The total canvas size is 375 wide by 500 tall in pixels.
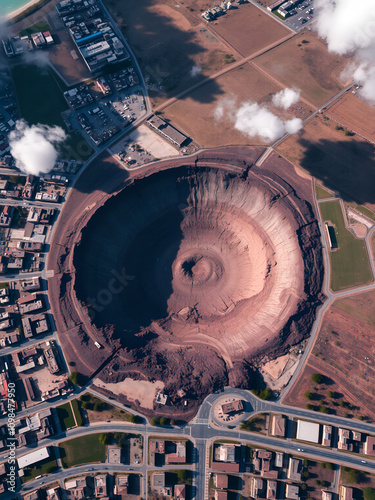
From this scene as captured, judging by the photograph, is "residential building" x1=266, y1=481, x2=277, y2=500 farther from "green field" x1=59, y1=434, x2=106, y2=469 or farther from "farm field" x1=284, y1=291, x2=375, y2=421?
"green field" x1=59, y1=434, x2=106, y2=469

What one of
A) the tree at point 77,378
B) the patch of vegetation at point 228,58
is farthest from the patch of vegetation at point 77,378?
the patch of vegetation at point 228,58

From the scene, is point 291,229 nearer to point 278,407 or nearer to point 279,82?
point 278,407

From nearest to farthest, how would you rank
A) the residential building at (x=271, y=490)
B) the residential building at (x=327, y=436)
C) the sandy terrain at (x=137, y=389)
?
the residential building at (x=271, y=490) < the residential building at (x=327, y=436) < the sandy terrain at (x=137, y=389)

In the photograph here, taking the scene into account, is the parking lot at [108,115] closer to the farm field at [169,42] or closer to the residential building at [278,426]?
the farm field at [169,42]

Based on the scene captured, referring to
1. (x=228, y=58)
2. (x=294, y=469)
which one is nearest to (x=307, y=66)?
(x=228, y=58)

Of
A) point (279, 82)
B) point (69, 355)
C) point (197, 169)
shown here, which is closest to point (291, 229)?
point (197, 169)

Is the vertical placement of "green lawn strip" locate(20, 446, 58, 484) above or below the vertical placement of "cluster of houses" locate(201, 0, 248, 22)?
below

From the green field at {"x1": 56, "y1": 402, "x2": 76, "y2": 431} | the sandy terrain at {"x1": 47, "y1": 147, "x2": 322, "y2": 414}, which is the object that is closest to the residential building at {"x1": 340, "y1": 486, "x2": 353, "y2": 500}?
the sandy terrain at {"x1": 47, "y1": 147, "x2": 322, "y2": 414}

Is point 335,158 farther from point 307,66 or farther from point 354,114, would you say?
point 307,66
